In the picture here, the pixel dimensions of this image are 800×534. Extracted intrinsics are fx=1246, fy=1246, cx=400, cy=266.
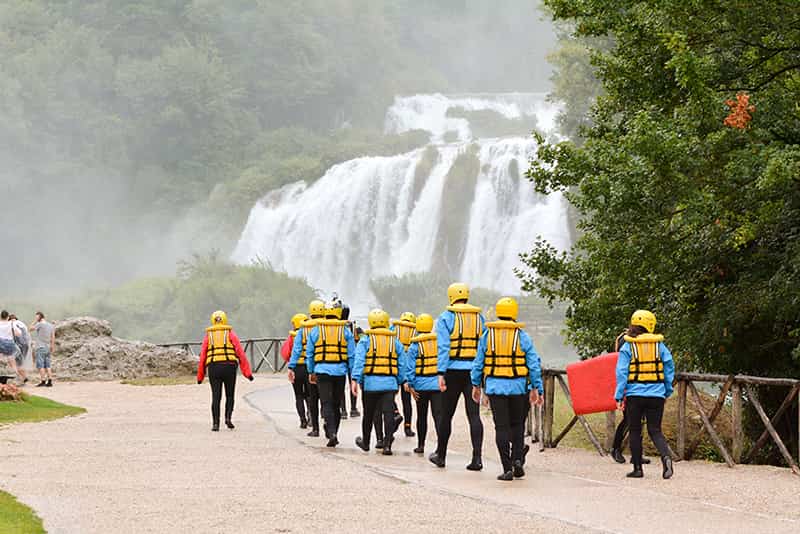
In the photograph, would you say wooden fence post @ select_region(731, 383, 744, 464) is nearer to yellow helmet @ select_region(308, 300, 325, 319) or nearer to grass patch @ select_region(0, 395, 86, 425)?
yellow helmet @ select_region(308, 300, 325, 319)

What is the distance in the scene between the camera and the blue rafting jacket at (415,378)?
14.6 m

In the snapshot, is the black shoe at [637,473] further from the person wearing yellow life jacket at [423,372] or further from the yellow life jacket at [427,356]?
the yellow life jacket at [427,356]

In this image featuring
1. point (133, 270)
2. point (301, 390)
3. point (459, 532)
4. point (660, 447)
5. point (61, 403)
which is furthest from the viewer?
point (133, 270)

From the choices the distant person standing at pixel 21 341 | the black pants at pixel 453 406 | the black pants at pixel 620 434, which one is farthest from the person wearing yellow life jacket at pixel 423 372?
the distant person standing at pixel 21 341

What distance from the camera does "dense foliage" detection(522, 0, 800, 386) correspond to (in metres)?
15.8

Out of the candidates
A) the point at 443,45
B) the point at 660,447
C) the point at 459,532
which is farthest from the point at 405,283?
the point at 443,45

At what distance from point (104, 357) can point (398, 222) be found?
35619 mm

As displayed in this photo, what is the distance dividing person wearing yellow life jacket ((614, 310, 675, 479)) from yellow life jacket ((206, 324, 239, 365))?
267 inches

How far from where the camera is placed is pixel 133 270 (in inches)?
3438

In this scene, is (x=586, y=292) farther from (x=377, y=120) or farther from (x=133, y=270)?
(x=377, y=120)

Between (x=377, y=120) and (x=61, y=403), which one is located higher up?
(x=377, y=120)

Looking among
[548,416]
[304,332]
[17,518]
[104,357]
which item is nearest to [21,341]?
[104,357]

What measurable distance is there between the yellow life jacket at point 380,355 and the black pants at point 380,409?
0.27m

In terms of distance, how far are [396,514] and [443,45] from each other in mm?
115499
